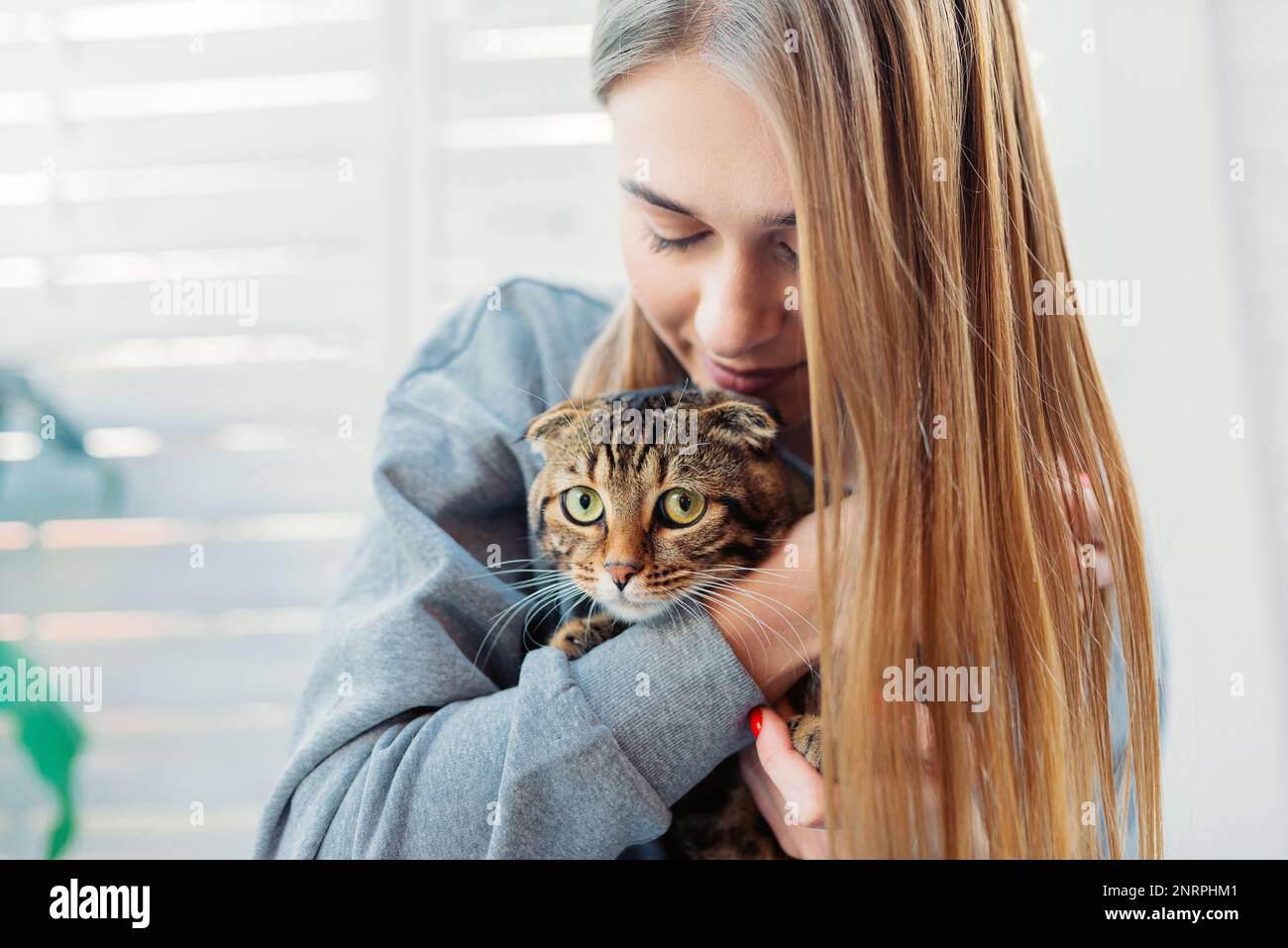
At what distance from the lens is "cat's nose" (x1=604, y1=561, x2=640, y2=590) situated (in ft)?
2.46

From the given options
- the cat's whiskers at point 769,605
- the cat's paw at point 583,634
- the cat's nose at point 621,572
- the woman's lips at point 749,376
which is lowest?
the cat's paw at point 583,634

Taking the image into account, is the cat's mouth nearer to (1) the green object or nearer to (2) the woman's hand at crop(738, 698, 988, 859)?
(2) the woman's hand at crop(738, 698, 988, 859)

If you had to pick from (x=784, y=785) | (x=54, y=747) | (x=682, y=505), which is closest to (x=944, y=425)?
(x=682, y=505)

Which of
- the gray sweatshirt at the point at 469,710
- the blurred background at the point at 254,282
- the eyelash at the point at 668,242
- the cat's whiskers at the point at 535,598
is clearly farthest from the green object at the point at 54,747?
the eyelash at the point at 668,242

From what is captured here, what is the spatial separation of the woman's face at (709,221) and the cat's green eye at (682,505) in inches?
6.2

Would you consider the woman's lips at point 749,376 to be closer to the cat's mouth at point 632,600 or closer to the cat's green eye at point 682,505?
the cat's green eye at point 682,505

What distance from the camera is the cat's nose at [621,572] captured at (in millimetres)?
750

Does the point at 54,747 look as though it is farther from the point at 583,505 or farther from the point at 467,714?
the point at 583,505

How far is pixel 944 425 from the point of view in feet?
2.38

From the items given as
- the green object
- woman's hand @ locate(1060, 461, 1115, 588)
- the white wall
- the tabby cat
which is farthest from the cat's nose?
the green object
